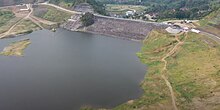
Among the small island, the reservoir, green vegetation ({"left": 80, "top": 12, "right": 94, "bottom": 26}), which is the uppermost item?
green vegetation ({"left": 80, "top": 12, "right": 94, "bottom": 26})

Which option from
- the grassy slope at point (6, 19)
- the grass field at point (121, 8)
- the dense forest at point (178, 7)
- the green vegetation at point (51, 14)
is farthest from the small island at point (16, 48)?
the grass field at point (121, 8)

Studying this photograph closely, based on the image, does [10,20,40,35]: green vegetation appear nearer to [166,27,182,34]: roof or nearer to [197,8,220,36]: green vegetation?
[166,27,182,34]: roof

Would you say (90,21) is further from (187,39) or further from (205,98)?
(205,98)

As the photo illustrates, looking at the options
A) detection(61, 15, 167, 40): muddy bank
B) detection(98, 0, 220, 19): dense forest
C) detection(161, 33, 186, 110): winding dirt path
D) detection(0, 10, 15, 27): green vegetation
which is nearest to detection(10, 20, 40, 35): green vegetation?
detection(0, 10, 15, 27): green vegetation

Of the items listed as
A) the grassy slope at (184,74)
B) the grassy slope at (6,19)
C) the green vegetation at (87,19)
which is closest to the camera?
the grassy slope at (184,74)

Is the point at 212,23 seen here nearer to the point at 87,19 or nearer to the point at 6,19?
the point at 87,19

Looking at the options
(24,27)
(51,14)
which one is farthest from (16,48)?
(51,14)

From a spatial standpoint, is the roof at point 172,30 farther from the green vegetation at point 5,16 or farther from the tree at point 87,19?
the green vegetation at point 5,16

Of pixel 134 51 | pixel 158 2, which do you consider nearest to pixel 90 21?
pixel 134 51
